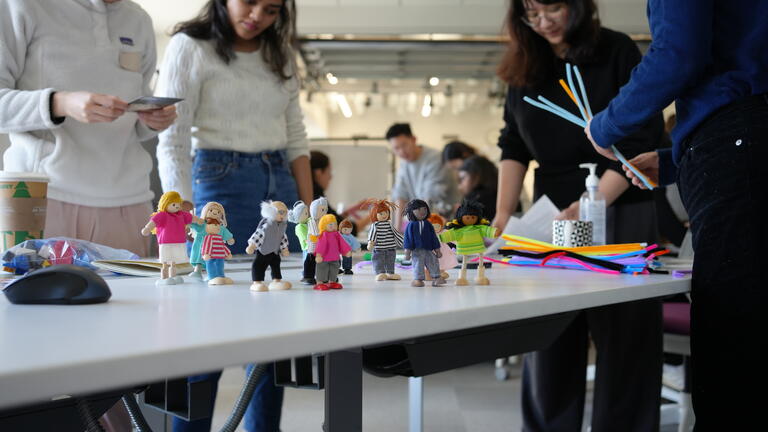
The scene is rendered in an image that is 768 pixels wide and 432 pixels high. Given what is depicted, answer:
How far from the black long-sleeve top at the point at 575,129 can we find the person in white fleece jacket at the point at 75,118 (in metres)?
0.95

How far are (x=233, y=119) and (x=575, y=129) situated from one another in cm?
88

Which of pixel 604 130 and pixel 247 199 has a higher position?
pixel 604 130

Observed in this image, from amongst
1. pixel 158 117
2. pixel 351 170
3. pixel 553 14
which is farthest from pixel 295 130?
pixel 351 170

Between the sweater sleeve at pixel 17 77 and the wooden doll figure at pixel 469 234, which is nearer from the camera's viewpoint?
the wooden doll figure at pixel 469 234

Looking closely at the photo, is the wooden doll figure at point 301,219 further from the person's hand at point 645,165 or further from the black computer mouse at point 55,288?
the person's hand at point 645,165

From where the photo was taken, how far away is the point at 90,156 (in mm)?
1258

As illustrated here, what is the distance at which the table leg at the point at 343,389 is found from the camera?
664 millimetres

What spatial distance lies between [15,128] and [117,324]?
78 cm

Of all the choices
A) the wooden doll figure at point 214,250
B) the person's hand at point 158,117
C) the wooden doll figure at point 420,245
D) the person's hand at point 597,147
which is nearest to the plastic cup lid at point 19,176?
the person's hand at point 158,117

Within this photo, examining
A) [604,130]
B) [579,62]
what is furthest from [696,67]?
[579,62]

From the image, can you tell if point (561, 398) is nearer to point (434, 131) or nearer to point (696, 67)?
point (696, 67)

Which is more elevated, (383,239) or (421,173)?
(421,173)

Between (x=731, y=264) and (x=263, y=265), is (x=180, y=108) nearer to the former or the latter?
(x=263, y=265)

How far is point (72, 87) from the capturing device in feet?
4.09
